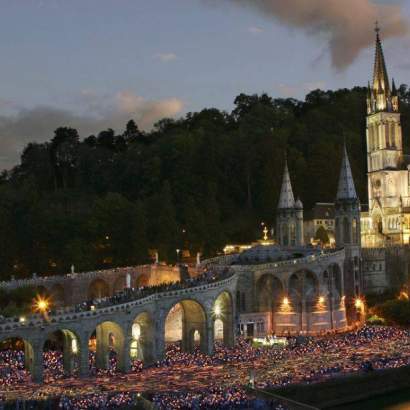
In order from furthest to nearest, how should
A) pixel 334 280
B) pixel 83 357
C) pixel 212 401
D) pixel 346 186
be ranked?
pixel 346 186 < pixel 334 280 < pixel 83 357 < pixel 212 401

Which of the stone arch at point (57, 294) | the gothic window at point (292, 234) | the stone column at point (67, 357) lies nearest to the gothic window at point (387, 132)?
the gothic window at point (292, 234)

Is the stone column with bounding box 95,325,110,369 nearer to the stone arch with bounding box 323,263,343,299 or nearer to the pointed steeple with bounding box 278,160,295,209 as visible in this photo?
the stone arch with bounding box 323,263,343,299

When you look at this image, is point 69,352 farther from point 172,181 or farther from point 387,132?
point 387,132

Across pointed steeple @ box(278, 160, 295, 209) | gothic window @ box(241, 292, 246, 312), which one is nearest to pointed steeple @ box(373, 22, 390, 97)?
pointed steeple @ box(278, 160, 295, 209)

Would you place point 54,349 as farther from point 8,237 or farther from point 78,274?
point 8,237

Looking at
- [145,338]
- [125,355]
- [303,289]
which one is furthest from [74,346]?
[303,289]

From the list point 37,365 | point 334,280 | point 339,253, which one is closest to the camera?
point 37,365

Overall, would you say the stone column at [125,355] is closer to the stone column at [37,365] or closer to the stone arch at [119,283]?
the stone column at [37,365]
